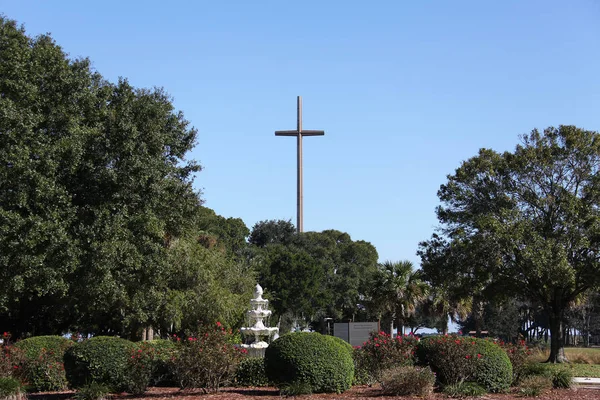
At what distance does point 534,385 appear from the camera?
15.5 metres

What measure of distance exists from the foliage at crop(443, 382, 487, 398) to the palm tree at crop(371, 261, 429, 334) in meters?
29.3

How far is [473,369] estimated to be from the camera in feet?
50.9

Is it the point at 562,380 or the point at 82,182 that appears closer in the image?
the point at 562,380

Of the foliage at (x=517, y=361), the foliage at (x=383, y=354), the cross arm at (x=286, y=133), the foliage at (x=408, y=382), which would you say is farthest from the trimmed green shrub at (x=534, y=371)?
the cross arm at (x=286, y=133)

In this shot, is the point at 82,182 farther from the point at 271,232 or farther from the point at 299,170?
the point at 271,232

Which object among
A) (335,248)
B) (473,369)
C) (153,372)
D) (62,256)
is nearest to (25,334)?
(62,256)

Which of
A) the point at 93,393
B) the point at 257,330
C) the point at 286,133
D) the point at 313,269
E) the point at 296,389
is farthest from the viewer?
the point at 286,133

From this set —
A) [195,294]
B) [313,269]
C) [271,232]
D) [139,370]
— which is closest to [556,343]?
[195,294]

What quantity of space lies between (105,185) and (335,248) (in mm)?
55783

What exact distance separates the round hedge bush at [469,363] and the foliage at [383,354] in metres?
0.67

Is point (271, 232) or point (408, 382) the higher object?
point (271, 232)

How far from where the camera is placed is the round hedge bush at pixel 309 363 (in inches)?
577

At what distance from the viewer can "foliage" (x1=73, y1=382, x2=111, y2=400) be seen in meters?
14.1

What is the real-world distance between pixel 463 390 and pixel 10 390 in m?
9.46
